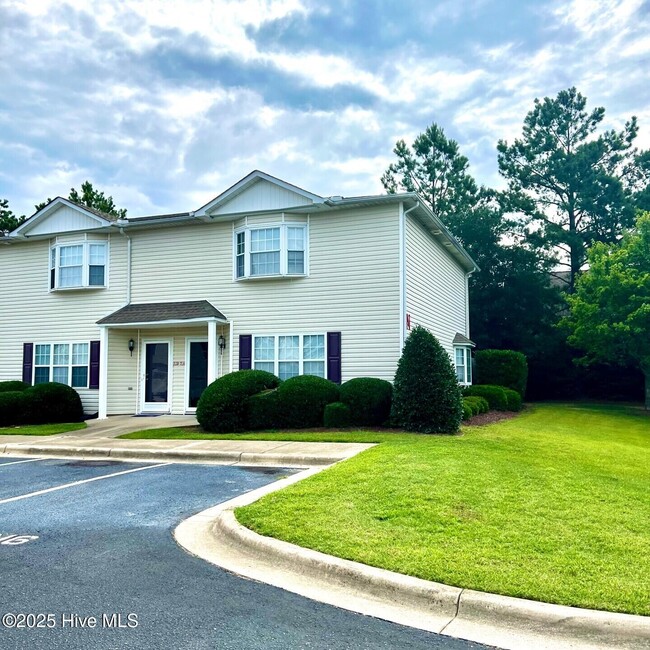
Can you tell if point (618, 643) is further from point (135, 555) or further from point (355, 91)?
point (355, 91)

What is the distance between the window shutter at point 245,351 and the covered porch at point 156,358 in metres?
0.37

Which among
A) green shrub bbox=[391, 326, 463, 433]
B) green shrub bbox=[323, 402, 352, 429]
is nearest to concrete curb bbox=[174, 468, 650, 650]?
green shrub bbox=[391, 326, 463, 433]

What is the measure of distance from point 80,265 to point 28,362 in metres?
3.78

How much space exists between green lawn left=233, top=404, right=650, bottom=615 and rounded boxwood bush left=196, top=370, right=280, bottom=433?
5100 mm

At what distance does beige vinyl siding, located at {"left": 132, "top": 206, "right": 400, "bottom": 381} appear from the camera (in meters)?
16.0

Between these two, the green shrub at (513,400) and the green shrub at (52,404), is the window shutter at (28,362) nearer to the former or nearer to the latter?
the green shrub at (52,404)

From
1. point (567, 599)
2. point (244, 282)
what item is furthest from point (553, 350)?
point (567, 599)

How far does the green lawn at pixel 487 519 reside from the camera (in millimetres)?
4164

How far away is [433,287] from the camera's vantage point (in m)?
19.8

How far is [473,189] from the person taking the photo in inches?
1527

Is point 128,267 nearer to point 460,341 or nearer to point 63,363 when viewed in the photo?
point 63,363

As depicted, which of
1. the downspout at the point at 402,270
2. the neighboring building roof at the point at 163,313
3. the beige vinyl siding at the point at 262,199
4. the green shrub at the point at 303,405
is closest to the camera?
the green shrub at the point at 303,405

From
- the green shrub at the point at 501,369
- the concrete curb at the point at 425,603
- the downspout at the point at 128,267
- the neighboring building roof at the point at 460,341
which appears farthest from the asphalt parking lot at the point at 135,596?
the green shrub at the point at 501,369

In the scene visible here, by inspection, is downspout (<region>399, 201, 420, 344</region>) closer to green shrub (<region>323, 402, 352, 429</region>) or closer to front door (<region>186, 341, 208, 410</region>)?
green shrub (<region>323, 402, 352, 429</region>)
